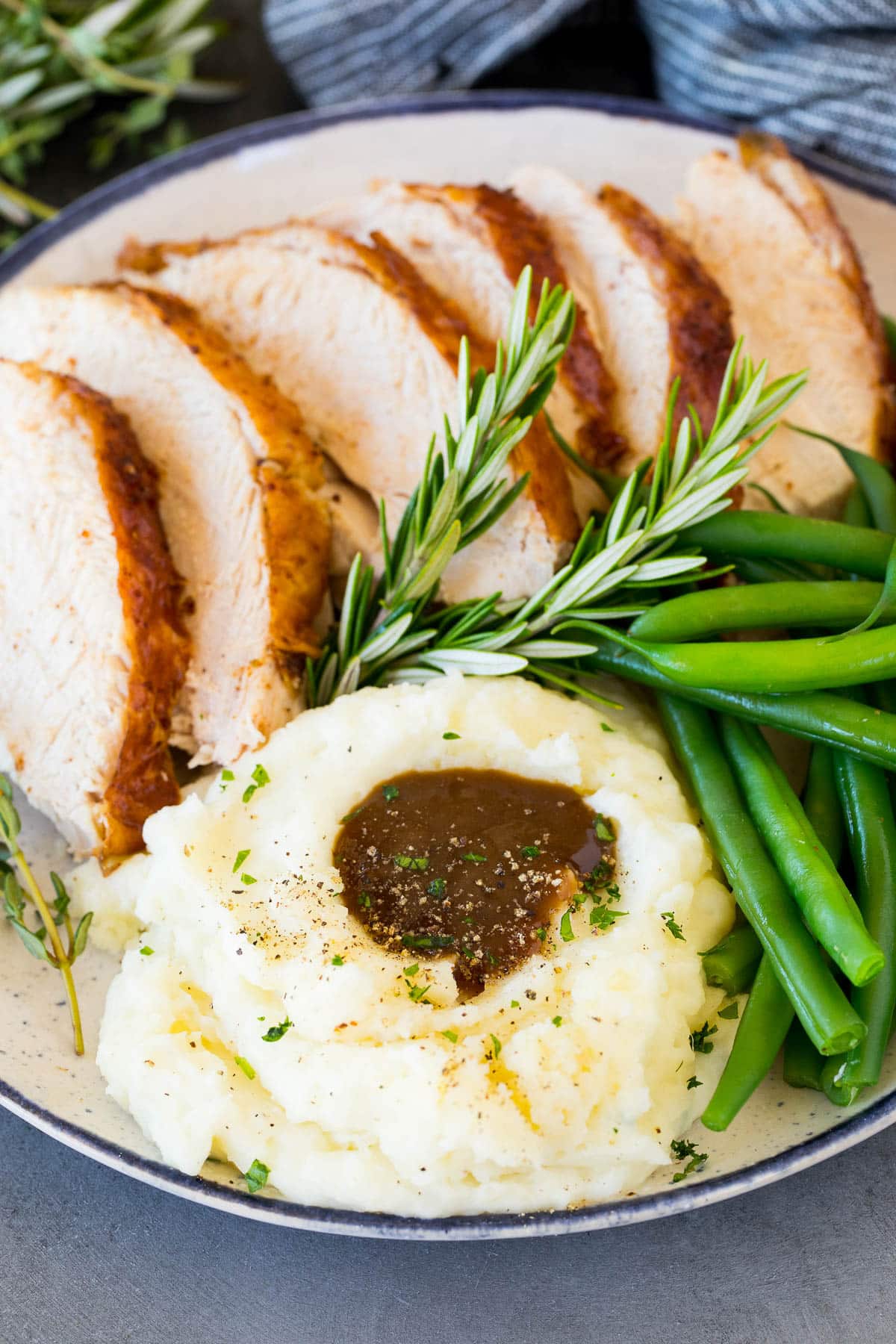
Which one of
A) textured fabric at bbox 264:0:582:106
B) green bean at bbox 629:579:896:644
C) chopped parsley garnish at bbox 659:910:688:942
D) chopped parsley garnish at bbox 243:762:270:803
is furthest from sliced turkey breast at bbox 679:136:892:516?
chopped parsley garnish at bbox 243:762:270:803

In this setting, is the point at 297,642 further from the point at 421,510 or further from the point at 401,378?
the point at 401,378

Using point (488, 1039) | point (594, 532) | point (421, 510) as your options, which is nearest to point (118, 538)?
point (421, 510)

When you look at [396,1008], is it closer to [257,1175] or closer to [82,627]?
[257,1175]

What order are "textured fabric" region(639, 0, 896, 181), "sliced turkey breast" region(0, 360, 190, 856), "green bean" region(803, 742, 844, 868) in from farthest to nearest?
"textured fabric" region(639, 0, 896, 181) < "sliced turkey breast" region(0, 360, 190, 856) < "green bean" region(803, 742, 844, 868)

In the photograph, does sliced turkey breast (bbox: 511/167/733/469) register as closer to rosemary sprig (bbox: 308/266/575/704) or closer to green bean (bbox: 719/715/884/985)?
rosemary sprig (bbox: 308/266/575/704)

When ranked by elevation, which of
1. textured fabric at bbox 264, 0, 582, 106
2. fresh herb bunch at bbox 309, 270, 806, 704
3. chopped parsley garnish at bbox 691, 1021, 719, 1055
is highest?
textured fabric at bbox 264, 0, 582, 106

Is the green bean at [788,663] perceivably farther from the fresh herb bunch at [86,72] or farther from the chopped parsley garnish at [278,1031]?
the fresh herb bunch at [86,72]

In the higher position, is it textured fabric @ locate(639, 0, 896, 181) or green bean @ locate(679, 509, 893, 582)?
textured fabric @ locate(639, 0, 896, 181)
